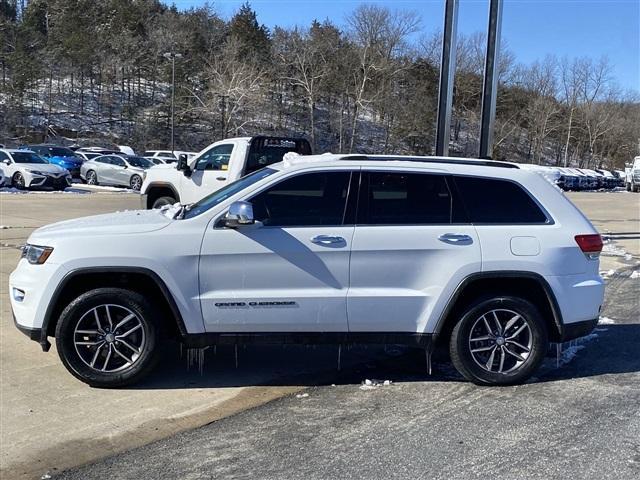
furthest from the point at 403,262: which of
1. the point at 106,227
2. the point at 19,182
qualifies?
the point at 19,182

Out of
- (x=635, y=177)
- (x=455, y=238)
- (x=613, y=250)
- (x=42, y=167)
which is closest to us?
(x=455, y=238)

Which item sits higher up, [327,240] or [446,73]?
[446,73]

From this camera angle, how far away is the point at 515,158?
8894 cm

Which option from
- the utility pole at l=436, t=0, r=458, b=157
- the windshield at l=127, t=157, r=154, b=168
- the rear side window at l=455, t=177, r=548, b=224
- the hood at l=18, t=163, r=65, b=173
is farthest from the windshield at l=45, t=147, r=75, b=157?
the rear side window at l=455, t=177, r=548, b=224

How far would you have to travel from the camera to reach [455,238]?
5129 mm

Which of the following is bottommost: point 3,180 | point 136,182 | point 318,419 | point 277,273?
point 318,419

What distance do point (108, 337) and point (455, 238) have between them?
271cm

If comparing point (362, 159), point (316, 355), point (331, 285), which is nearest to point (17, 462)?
point (331, 285)

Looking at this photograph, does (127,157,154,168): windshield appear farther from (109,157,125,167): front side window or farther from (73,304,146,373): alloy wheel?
(73,304,146,373): alloy wheel

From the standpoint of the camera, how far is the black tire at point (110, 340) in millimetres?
4949

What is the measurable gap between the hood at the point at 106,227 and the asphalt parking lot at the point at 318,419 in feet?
3.80

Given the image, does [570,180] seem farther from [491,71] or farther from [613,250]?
[491,71]

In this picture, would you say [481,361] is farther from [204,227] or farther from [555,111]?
[555,111]

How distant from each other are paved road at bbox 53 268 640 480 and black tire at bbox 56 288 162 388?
902mm
